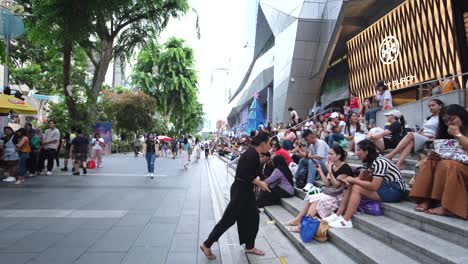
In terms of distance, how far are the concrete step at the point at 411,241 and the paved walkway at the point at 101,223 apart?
2.15 m

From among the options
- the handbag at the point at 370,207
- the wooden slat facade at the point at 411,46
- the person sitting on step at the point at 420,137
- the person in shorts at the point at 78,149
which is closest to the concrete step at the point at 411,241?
the handbag at the point at 370,207

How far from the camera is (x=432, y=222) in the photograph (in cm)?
409

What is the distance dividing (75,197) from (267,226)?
4999 mm

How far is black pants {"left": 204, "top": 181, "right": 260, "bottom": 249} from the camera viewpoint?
476cm

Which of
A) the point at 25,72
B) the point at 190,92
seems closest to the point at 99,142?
the point at 25,72

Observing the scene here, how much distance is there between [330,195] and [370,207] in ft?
2.61

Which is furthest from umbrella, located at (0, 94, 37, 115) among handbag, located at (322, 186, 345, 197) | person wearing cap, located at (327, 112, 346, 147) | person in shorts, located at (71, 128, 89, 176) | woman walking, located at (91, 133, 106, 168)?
handbag, located at (322, 186, 345, 197)

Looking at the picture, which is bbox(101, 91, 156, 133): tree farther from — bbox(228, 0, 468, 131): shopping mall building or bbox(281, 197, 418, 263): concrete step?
bbox(281, 197, 418, 263): concrete step

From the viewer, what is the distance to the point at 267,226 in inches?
255

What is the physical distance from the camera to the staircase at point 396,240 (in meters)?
3.63

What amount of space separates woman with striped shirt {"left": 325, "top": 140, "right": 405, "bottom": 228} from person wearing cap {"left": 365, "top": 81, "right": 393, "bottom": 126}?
18.2ft

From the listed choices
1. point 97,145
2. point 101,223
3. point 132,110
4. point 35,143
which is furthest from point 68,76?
point 132,110

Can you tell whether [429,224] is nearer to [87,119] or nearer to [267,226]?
[267,226]

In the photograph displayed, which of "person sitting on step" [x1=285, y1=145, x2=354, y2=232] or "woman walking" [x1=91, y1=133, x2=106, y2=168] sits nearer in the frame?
"person sitting on step" [x1=285, y1=145, x2=354, y2=232]
